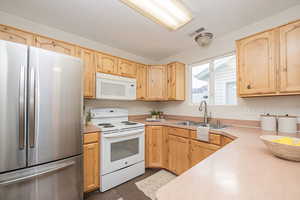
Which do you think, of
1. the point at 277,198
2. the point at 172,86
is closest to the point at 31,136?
the point at 277,198

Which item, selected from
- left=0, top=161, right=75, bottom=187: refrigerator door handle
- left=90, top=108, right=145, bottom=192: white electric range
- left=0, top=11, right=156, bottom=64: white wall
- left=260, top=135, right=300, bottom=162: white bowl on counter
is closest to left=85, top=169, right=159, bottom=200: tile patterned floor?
left=90, top=108, right=145, bottom=192: white electric range

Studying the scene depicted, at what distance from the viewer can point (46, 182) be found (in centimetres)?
120

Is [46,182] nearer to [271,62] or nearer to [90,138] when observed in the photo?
[90,138]

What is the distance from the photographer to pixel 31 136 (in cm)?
113

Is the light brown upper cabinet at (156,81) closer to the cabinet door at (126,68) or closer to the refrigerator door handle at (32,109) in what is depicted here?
the cabinet door at (126,68)

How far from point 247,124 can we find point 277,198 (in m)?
1.78

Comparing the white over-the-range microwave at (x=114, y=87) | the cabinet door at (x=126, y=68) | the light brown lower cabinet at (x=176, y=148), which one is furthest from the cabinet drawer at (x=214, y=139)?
the cabinet door at (x=126, y=68)

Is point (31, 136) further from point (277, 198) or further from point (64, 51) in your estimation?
point (277, 198)

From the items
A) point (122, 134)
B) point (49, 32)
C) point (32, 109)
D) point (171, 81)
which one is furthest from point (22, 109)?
point (171, 81)

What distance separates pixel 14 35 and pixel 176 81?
2.46m

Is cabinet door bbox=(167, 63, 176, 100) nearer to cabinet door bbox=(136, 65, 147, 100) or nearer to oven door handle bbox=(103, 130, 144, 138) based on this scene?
cabinet door bbox=(136, 65, 147, 100)

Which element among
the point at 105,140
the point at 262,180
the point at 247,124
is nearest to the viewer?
the point at 262,180

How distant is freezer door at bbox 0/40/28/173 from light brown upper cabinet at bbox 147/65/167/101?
1.99m

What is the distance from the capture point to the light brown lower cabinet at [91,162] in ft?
5.25
